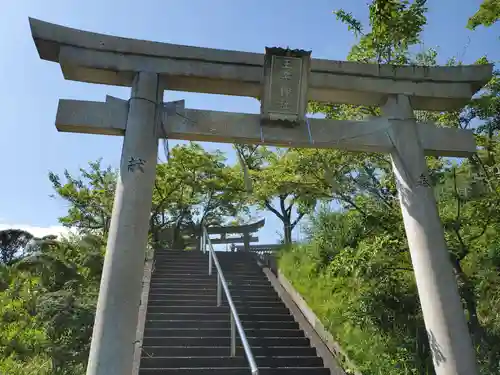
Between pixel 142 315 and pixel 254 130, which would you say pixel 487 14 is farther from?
pixel 142 315

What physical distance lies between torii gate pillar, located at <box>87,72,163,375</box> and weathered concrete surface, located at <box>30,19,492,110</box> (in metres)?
0.27

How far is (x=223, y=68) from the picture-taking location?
177 inches

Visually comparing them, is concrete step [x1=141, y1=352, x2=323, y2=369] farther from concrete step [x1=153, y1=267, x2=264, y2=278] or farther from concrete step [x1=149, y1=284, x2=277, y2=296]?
concrete step [x1=153, y1=267, x2=264, y2=278]

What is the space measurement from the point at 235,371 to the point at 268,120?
339 cm

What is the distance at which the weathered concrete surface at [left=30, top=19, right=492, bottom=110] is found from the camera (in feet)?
13.9

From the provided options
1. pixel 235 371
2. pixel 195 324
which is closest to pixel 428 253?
pixel 235 371

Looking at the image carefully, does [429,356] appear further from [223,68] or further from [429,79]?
[223,68]

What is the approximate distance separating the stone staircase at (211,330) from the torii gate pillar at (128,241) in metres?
2.17

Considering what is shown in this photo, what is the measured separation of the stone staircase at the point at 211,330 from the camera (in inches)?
215

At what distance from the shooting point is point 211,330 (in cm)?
633

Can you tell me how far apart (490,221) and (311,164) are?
292 centimetres

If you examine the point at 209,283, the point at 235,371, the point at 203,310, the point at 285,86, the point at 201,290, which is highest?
the point at 285,86

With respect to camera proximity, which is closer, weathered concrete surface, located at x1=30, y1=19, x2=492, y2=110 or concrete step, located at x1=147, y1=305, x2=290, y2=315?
weathered concrete surface, located at x1=30, y1=19, x2=492, y2=110

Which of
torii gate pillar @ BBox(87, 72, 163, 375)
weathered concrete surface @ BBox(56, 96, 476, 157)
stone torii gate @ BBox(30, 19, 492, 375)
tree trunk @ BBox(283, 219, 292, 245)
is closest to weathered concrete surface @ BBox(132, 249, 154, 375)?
torii gate pillar @ BBox(87, 72, 163, 375)
